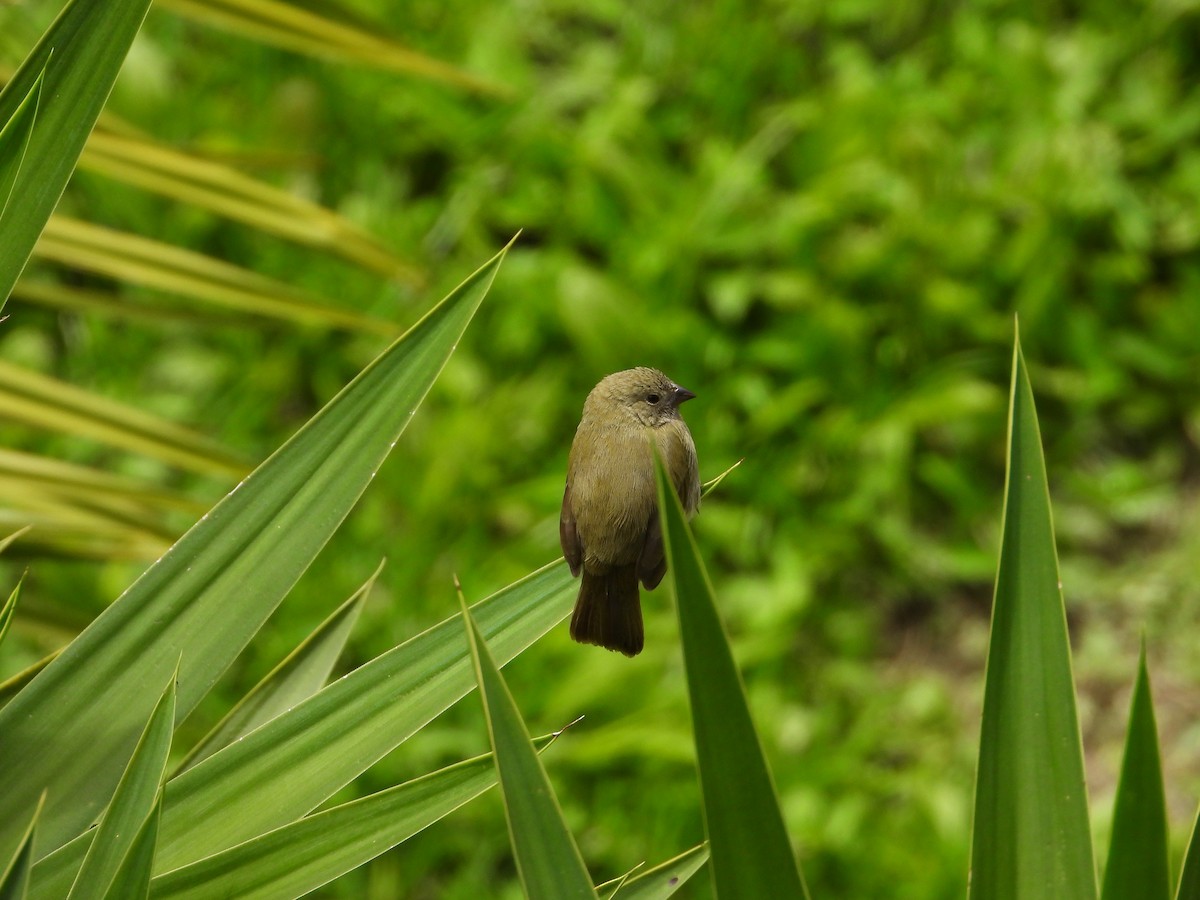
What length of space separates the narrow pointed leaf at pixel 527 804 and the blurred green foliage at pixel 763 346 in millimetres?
2138

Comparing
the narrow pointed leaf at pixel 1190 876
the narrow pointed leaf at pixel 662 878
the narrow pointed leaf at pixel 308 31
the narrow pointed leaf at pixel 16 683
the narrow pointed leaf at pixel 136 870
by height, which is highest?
the narrow pointed leaf at pixel 308 31

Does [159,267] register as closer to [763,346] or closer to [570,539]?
[570,539]

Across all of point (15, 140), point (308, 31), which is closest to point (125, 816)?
point (15, 140)

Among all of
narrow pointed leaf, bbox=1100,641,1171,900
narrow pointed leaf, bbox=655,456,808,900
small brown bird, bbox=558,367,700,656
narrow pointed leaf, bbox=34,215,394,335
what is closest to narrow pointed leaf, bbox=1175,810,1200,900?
narrow pointed leaf, bbox=1100,641,1171,900

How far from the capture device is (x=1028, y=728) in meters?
0.84

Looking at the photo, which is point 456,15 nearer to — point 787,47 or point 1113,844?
point 787,47

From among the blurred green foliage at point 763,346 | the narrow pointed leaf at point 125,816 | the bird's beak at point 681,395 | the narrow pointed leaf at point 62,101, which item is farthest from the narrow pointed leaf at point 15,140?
the blurred green foliage at point 763,346

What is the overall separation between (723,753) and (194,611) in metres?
0.48

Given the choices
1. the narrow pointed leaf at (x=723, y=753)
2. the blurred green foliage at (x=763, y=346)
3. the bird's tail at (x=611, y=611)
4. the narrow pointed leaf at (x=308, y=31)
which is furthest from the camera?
the blurred green foliage at (x=763, y=346)

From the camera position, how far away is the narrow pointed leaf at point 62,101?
0.94m

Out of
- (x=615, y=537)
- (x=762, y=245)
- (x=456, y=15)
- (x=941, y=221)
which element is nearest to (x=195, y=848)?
(x=615, y=537)

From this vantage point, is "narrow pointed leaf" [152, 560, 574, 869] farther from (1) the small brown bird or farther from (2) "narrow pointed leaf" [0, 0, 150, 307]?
(2) "narrow pointed leaf" [0, 0, 150, 307]

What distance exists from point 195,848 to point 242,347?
2.67 meters

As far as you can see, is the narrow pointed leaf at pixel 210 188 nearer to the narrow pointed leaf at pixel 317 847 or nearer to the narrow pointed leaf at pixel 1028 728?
the narrow pointed leaf at pixel 317 847
